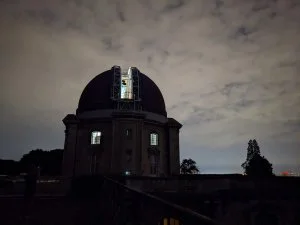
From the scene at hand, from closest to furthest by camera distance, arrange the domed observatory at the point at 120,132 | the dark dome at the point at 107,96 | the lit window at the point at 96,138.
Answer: the domed observatory at the point at 120,132, the lit window at the point at 96,138, the dark dome at the point at 107,96

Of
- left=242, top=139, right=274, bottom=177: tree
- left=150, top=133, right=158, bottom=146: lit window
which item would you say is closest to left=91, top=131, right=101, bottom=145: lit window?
left=150, top=133, right=158, bottom=146: lit window

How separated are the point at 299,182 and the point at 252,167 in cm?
4881

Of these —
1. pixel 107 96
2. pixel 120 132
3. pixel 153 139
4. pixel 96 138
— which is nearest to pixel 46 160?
pixel 96 138

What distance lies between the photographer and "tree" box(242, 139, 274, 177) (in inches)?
2520

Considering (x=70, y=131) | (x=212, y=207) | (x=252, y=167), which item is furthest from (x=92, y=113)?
(x=252, y=167)

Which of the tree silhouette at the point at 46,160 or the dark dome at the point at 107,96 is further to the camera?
the tree silhouette at the point at 46,160

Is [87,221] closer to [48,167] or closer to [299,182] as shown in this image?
[299,182]

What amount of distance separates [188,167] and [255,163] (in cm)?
1985

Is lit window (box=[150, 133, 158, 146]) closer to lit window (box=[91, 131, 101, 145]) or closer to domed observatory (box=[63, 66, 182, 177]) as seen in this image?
domed observatory (box=[63, 66, 182, 177])

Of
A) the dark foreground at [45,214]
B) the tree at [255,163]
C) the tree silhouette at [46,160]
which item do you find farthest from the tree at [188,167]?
the dark foreground at [45,214]

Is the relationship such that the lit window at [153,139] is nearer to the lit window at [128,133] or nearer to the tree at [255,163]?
the lit window at [128,133]

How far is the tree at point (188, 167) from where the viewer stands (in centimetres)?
7900

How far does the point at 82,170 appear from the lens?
3294 centimetres

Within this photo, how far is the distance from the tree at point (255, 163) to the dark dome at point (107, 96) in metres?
36.3
